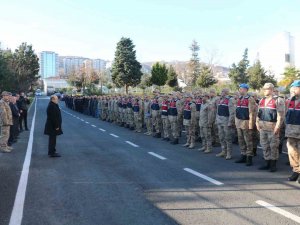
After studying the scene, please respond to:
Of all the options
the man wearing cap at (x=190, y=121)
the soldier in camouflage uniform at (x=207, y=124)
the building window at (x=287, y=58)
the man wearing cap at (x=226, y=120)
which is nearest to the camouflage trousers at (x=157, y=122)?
the man wearing cap at (x=190, y=121)

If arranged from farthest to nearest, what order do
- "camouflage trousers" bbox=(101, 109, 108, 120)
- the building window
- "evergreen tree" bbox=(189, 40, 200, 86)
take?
"evergreen tree" bbox=(189, 40, 200, 86)
the building window
"camouflage trousers" bbox=(101, 109, 108, 120)

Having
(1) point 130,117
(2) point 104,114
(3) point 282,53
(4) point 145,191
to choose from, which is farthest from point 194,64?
(4) point 145,191

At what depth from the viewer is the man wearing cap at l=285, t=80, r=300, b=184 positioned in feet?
27.0

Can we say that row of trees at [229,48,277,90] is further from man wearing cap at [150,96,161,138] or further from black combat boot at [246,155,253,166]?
black combat boot at [246,155,253,166]

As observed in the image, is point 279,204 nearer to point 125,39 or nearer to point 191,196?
point 191,196

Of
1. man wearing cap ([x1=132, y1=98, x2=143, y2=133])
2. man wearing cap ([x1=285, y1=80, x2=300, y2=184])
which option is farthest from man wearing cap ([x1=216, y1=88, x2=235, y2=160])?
man wearing cap ([x1=132, y1=98, x2=143, y2=133])

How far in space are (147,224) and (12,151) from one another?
8.84m

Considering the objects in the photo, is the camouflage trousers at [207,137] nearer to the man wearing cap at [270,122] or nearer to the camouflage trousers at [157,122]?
the man wearing cap at [270,122]

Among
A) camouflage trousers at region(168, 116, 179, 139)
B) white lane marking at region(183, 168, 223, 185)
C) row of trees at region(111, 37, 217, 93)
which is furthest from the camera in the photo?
row of trees at region(111, 37, 217, 93)

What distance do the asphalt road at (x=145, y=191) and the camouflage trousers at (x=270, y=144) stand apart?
0.44 m

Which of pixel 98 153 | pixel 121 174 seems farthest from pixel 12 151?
pixel 121 174

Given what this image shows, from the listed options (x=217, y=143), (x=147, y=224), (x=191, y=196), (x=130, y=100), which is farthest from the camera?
(x=130, y=100)

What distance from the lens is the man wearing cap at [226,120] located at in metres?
11.2

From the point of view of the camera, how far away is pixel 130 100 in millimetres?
21797
